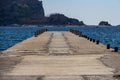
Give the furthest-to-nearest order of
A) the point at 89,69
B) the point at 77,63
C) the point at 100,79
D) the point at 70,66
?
the point at 77,63, the point at 70,66, the point at 89,69, the point at 100,79

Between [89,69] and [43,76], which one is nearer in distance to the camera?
[43,76]

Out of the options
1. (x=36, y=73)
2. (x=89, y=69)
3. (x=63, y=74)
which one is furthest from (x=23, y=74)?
(x=89, y=69)

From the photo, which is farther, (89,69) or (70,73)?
(89,69)

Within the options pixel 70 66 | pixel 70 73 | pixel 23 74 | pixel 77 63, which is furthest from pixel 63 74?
pixel 77 63

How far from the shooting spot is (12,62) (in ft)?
60.6

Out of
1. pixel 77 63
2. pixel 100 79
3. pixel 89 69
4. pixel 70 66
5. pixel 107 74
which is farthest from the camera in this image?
pixel 77 63

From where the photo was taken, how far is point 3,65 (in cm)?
1725

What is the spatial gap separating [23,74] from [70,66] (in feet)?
9.75

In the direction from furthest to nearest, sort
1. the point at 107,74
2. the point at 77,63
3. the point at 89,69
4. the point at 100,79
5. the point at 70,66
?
the point at 77,63 < the point at 70,66 < the point at 89,69 < the point at 107,74 < the point at 100,79

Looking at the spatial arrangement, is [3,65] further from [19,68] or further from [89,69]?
[89,69]

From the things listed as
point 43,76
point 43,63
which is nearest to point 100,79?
point 43,76

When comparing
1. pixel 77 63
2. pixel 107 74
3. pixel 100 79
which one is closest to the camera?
pixel 100 79

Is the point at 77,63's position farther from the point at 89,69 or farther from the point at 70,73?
the point at 70,73

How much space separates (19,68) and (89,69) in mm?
2846
